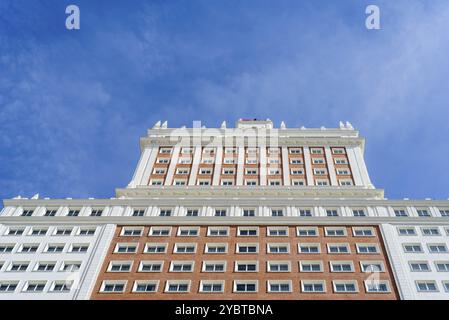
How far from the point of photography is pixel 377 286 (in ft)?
135

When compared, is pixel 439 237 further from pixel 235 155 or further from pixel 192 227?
pixel 235 155

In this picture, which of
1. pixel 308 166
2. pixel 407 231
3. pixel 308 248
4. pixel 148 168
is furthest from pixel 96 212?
pixel 407 231

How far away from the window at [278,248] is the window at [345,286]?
6.26 m

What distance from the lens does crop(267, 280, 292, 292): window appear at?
4116 cm

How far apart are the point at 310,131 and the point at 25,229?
45.8 meters

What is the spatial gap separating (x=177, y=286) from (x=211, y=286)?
3.17m

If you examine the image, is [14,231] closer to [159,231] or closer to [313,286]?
[159,231]

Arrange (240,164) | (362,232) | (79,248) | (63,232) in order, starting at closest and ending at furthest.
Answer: (79,248), (362,232), (63,232), (240,164)

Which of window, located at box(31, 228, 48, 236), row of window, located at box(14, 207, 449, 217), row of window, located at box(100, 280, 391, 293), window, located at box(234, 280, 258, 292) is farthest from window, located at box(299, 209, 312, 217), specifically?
A: window, located at box(31, 228, 48, 236)

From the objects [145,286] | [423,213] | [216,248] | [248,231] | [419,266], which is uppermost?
[423,213]

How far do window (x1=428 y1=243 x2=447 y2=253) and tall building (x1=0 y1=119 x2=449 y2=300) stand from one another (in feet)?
0.33

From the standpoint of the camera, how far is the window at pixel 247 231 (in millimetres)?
48875

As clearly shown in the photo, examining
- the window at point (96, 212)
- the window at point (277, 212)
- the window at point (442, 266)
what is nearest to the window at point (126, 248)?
the window at point (96, 212)
